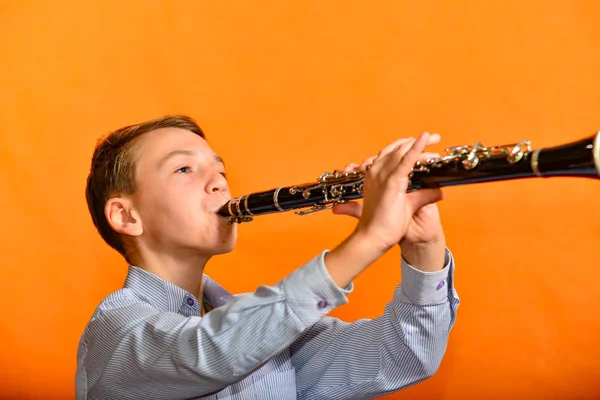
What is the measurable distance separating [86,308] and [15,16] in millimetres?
898

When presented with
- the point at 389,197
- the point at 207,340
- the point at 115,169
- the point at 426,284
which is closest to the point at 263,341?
the point at 207,340

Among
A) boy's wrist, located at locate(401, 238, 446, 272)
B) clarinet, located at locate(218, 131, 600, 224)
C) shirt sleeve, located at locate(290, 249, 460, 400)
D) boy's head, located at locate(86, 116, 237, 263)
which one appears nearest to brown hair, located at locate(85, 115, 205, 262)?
boy's head, located at locate(86, 116, 237, 263)

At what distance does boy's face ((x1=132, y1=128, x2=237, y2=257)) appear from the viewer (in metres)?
1.23

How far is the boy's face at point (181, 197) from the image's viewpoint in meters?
1.23

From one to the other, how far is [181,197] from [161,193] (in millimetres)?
46

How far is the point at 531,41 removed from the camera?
5.93ft

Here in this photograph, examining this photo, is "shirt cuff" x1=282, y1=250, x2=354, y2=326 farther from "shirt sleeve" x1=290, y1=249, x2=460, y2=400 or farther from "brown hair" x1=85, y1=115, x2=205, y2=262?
"brown hair" x1=85, y1=115, x2=205, y2=262

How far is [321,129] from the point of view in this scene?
6.45 ft

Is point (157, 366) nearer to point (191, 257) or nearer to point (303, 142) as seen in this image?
point (191, 257)

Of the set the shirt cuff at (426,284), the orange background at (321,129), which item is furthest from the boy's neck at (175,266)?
the orange background at (321,129)

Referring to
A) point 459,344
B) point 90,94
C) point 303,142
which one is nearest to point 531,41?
point 303,142

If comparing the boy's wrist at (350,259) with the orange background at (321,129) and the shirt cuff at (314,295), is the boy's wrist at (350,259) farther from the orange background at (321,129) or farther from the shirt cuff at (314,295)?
the orange background at (321,129)

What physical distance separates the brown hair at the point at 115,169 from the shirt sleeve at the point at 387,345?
42 centimetres

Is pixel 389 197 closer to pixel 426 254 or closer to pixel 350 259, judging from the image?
pixel 350 259
